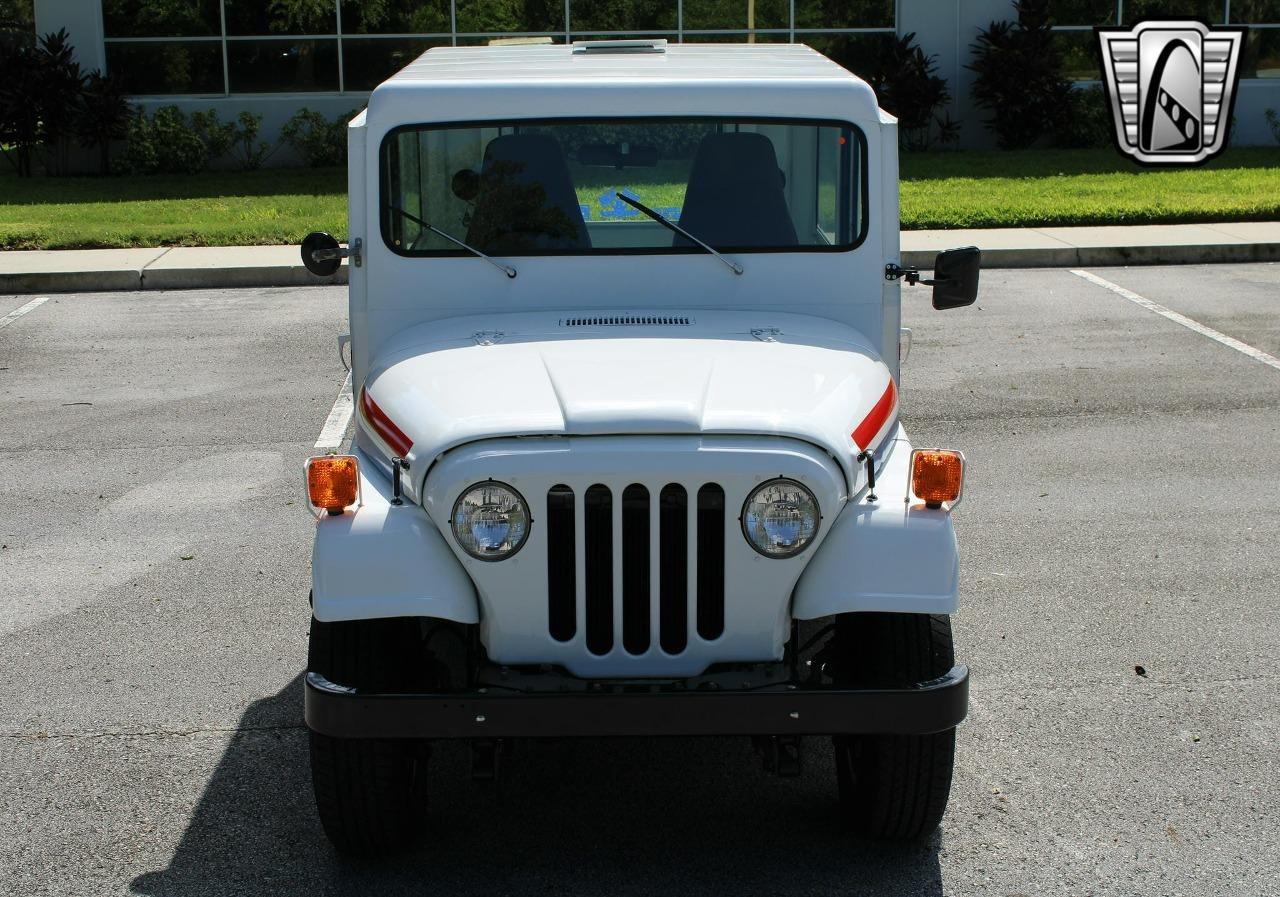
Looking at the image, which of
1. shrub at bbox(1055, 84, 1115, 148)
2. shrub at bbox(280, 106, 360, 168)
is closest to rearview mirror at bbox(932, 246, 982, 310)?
shrub at bbox(280, 106, 360, 168)

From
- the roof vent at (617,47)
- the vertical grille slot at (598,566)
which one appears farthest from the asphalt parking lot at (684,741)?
the roof vent at (617,47)

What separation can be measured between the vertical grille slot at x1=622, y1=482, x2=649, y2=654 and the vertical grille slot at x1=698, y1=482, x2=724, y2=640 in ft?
0.42

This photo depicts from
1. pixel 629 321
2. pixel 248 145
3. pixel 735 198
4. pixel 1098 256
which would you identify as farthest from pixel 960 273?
pixel 248 145

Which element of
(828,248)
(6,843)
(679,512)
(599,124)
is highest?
(599,124)

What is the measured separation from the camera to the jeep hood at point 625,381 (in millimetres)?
3820

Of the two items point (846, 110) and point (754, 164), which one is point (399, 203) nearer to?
point (754, 164)

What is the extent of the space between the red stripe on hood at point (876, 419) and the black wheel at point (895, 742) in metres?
0.45

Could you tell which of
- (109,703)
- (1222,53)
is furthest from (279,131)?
(109,703)

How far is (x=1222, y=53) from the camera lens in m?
23.6

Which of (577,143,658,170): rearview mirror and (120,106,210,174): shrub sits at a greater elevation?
(577,143,658,170): rearview mirror

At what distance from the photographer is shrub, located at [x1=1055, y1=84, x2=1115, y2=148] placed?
22859 mm

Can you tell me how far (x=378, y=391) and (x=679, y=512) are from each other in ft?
3.80

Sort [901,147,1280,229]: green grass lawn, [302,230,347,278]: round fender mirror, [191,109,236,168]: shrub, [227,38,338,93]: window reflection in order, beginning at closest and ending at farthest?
[302,230,347,278]: round fender mirror, [901,147,1280,229]: green grass lawn, [191,109,236,168]: shrub, [227,38,338,93]: window reflection

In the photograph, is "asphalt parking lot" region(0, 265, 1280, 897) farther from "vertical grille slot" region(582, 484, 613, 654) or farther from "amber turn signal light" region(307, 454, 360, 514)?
"amber turn signal light" region(307, 454, 360, 514)
